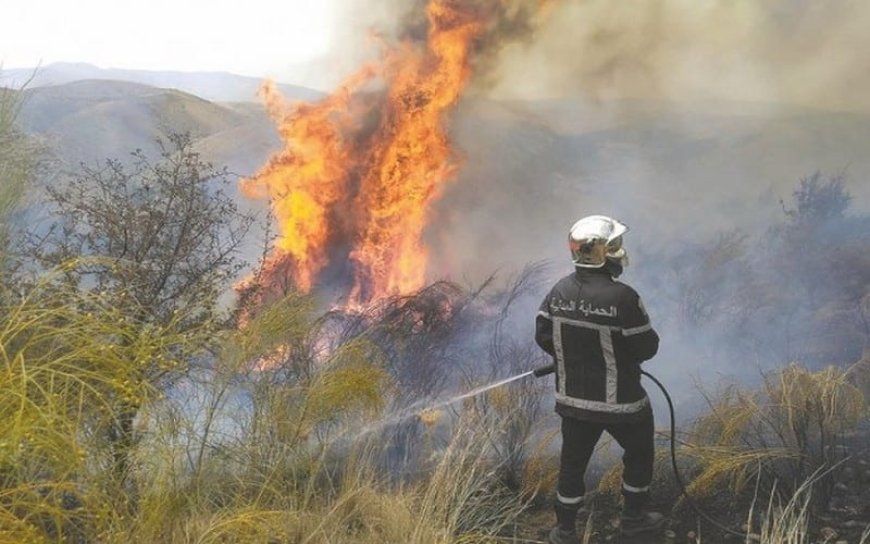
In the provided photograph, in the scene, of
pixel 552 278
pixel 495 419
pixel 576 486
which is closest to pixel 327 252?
pixel 552 278

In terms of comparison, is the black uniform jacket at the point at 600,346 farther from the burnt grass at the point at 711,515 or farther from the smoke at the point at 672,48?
the smoke at the point at 672,48

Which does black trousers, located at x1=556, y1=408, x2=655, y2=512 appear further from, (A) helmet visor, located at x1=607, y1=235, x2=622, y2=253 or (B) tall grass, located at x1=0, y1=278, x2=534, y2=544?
(A) helmet visor, located at x1=607, y1=235, x2=622, y2=253

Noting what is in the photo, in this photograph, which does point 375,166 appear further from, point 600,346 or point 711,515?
point 711,515

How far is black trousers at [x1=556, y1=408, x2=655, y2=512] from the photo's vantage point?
3.22 metres

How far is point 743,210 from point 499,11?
5603 mm

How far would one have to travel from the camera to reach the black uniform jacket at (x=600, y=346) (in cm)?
305

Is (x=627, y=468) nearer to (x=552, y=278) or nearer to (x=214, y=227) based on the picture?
(x=214, y=227)

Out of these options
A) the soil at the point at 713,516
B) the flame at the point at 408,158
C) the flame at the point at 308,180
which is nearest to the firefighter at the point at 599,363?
the soil at the point at 713,516

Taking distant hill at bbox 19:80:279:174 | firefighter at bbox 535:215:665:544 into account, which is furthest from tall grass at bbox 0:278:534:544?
distant hill at bbox 19:80:279:174

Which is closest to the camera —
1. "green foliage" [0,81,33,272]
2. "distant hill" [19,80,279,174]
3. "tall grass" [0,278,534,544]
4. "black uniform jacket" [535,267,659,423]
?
"tall grass" [0,278,534,544]

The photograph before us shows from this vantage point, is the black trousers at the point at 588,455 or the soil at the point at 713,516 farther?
the soil at the point at 713,516

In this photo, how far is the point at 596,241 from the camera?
10.3 feet

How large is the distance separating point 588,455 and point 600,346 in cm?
60

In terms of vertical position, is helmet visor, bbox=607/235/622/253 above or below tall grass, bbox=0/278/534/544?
above
